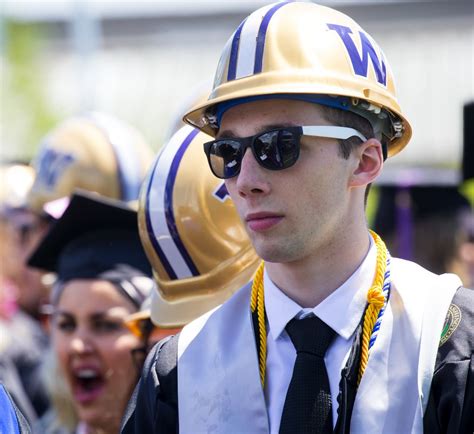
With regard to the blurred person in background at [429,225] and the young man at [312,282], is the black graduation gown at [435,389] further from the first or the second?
the blurred person in background at [429,225]

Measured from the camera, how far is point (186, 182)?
4.40m

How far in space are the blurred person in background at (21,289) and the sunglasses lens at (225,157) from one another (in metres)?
3.36

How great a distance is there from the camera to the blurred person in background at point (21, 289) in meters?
6.81

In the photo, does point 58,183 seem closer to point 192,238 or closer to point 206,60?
point 192,238

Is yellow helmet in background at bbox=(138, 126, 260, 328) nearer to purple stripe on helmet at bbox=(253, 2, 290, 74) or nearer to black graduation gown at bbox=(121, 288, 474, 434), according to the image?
black graduation gown at bbox=(121, 288, 474, 434)

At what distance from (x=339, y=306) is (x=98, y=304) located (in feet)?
6.88

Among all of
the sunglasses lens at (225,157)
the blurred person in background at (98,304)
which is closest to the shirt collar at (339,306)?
the sunglasses lens at (225,157)

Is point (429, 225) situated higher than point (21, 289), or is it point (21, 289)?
point (429, 225)

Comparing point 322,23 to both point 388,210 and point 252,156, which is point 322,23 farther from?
point 388,210

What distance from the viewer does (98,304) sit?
5.26 metres

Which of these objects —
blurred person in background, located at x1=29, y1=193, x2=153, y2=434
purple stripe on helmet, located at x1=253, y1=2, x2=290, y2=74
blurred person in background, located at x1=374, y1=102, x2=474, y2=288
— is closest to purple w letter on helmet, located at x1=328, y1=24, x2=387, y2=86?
purple stripe on helmet, located at x1=253, y1=2, x2=290, y2=74

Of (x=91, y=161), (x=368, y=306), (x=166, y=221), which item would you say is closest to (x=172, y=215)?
(x=166, y=221)

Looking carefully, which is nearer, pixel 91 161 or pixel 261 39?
pixel 261 39

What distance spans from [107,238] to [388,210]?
2833mm
